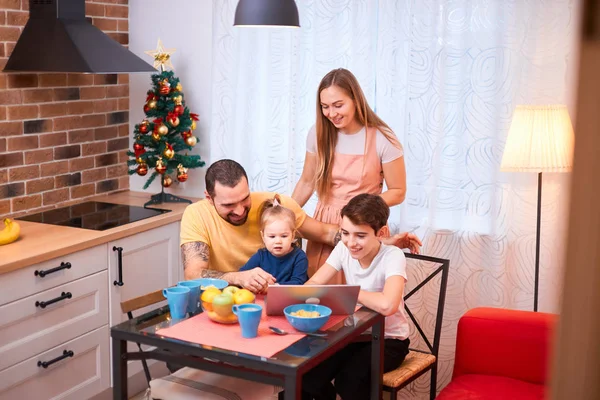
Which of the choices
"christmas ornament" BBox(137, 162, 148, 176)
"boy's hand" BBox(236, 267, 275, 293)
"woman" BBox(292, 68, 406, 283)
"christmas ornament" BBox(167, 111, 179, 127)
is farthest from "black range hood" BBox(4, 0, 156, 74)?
"boy's hand" BBox(236, 267, 275, 293)

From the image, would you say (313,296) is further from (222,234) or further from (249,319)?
(222,234)

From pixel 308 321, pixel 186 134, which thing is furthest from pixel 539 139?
pixel 186 134

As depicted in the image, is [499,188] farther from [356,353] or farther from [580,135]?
[580,135]

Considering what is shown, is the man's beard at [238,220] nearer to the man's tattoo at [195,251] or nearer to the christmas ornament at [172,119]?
the man's tattoo at [195,251]

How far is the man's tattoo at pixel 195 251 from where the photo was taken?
272cm

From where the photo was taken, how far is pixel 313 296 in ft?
7.31

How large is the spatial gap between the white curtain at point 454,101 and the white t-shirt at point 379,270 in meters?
0.87

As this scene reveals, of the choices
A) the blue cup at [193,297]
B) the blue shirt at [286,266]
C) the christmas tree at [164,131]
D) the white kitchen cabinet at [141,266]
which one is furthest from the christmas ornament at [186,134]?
the blue cup at [193,297]

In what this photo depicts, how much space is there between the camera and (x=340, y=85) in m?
2.93

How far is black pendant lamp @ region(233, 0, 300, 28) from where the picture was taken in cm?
233

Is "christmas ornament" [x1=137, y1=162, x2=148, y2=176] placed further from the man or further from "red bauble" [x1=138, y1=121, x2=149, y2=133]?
the man

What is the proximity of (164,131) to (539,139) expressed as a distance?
1824 mm

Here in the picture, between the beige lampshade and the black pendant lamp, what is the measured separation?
1.13 meters

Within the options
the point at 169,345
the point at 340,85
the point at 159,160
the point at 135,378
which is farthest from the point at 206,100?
the point at 169,345
